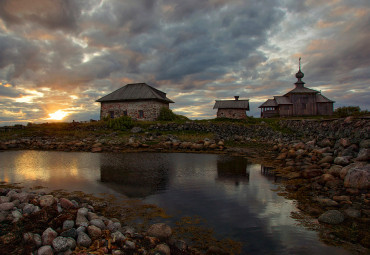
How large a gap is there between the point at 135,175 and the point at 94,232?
7539 millimetres

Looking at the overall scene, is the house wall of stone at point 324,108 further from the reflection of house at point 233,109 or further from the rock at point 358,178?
the rock at point 358,178

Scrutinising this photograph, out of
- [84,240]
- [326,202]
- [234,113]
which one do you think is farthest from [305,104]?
[84,240]

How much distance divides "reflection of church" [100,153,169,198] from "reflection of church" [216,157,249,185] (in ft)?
10.6

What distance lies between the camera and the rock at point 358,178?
8.73 metres

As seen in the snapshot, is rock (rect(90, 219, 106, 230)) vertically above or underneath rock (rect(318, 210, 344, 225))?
above

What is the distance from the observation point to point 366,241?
5656 millimetres

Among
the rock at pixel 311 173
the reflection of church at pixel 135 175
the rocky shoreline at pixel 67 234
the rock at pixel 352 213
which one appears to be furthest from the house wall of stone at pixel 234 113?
the rocky shoreline at pixel 67 234

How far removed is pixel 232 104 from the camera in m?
42.3

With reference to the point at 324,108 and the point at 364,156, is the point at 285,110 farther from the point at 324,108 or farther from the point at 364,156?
the point at 364,156

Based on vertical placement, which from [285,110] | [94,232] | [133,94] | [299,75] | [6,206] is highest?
[299,75]

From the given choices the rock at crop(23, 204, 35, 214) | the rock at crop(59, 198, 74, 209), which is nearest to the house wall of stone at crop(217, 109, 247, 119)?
the rock at crop(59, 198, 74, 209)

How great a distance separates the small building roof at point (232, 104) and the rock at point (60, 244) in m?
39.3

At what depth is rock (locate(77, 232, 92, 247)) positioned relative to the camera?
4.81m

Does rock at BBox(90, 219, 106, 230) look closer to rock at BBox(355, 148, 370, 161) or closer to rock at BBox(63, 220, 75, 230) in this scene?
rock at BBox(63, 220, 75, 230)
